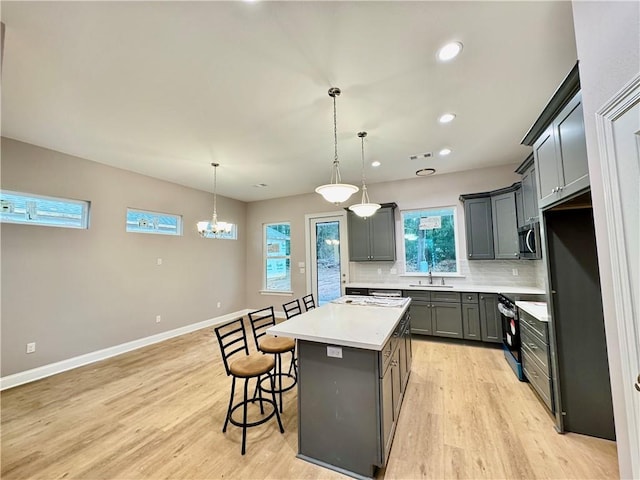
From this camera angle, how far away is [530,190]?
10.6 feet

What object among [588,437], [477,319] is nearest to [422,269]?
[477,319]

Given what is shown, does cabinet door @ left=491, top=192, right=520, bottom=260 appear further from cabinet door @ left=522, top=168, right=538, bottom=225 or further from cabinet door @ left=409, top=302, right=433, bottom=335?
cabinet door @ left=409, top=302, right=433, bottom=335

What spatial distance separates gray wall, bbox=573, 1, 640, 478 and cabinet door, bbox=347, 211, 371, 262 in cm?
388

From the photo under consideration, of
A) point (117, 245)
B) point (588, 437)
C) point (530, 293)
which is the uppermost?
point (117, 245)

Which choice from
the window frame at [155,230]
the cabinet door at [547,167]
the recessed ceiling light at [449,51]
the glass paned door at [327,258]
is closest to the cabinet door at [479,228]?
the cabinet door at [547,167]

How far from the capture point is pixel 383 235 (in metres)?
5.00

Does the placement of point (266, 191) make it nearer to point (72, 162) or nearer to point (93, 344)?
point (72, 162)

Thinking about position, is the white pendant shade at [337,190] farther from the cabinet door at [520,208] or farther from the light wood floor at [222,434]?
the cabinet door at [520,208]

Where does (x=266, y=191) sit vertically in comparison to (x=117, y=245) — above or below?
above

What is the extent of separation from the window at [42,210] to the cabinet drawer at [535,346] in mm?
5656

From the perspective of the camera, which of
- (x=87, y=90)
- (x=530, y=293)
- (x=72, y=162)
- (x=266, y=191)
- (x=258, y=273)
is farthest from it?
(x=258, y=273)

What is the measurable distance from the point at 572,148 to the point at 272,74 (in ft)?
7.27

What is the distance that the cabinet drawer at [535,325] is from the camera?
2.30 meters

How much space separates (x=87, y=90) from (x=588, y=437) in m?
5.01
